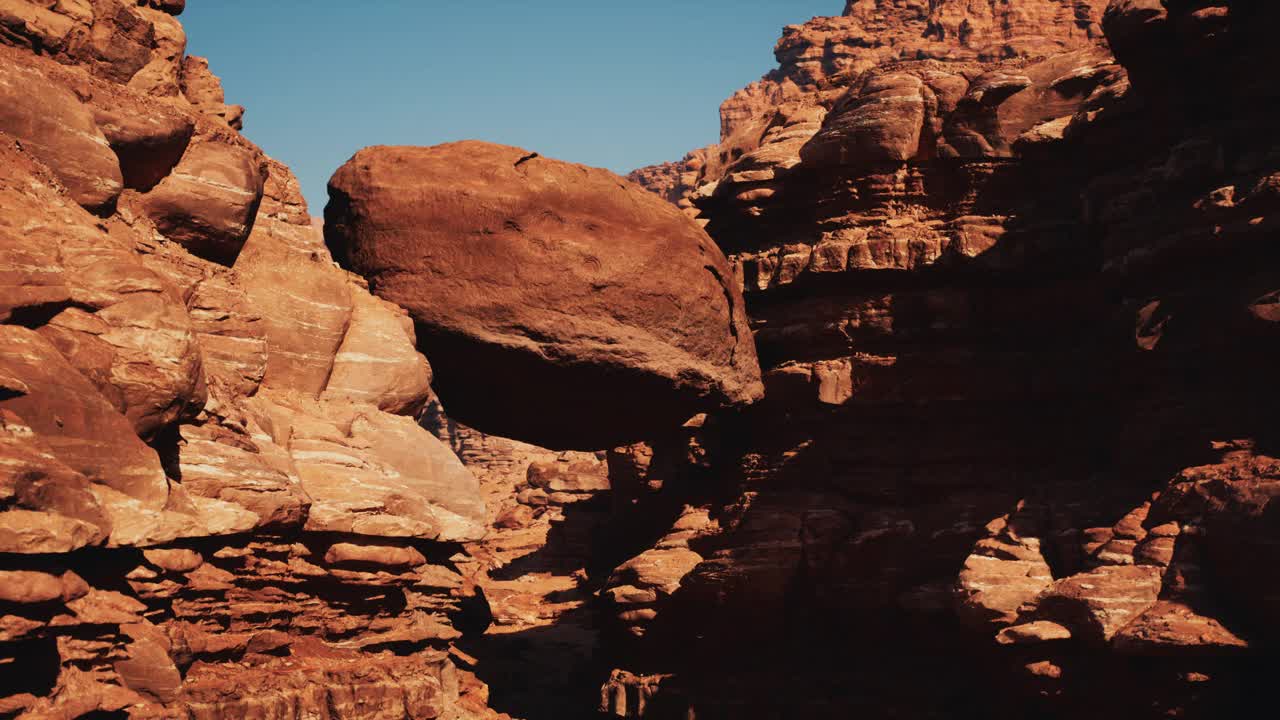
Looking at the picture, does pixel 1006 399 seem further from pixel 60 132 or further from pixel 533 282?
pixel 60 132

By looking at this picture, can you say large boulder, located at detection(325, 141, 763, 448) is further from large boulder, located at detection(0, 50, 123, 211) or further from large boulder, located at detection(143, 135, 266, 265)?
large boulder, located at detection(0, 50, 123, 211)

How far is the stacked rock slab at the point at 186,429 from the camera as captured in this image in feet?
26.2

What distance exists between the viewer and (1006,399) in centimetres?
1659

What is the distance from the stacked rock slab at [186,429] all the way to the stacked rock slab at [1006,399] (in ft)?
18.0

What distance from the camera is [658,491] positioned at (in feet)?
70.5

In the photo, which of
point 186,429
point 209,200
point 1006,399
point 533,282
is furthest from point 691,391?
point 186,429

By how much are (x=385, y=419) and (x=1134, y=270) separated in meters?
9.81

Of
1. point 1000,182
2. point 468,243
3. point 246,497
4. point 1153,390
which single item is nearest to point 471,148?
point 468,243

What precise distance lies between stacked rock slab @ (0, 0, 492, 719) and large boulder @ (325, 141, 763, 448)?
0.84m

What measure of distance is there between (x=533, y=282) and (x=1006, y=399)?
7562mm

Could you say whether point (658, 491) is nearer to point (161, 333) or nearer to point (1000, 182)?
point (1000, 182)

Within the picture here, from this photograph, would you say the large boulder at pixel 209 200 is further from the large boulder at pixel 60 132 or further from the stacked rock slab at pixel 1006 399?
the stacked rock slab at pixel 1006 399

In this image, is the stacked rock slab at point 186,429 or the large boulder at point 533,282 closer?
the stacked rock slab at point 186,429

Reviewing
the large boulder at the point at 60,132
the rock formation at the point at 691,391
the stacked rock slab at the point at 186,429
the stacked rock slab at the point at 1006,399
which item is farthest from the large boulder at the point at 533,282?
the large boulder at the point at 60,132
